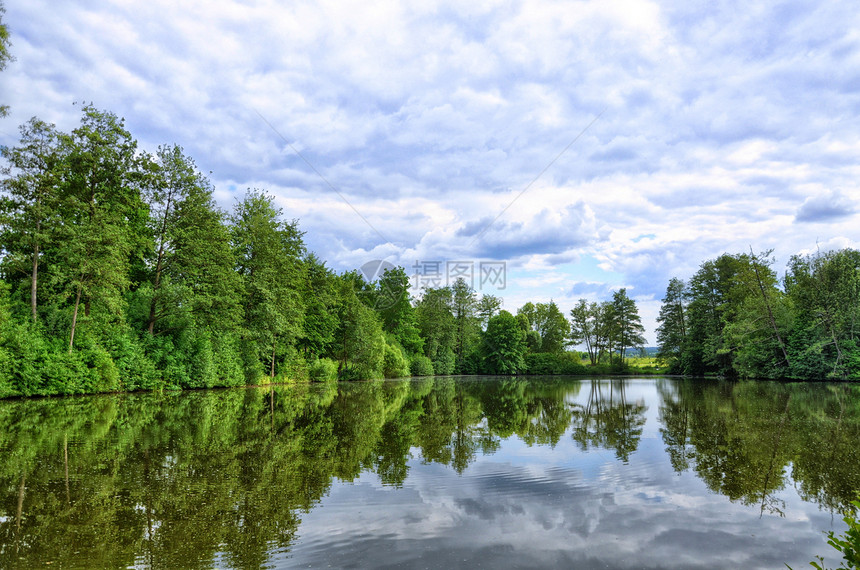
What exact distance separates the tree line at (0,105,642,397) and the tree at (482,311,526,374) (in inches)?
1027

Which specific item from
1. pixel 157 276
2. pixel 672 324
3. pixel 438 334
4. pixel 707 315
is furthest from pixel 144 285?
pixel 672 324

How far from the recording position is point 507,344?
223 ft

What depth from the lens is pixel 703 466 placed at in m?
8.93

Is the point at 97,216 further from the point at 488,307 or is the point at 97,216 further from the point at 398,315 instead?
the point at 488,307

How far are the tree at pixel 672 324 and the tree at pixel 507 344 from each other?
60.4 ft

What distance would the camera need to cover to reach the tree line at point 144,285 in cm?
2172

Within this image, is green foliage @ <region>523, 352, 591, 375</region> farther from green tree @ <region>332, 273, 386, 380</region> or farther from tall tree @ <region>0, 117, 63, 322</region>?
tall tree @ <region>0, 117, 63, 322</region>

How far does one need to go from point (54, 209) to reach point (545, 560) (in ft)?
87.5

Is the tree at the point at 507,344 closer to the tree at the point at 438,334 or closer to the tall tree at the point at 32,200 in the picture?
the tree at the point at 438,334

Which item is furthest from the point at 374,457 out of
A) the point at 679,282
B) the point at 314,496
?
the point at 679,282

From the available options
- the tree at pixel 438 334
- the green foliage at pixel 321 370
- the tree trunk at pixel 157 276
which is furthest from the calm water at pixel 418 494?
the tree at pixel 438 334

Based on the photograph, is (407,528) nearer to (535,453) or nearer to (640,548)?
(640,548)

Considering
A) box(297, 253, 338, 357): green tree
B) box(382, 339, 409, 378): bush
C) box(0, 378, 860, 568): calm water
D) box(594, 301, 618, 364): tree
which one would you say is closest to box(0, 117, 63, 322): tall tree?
box(0, 378, 860, 568): calm water

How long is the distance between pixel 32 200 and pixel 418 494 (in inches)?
969
